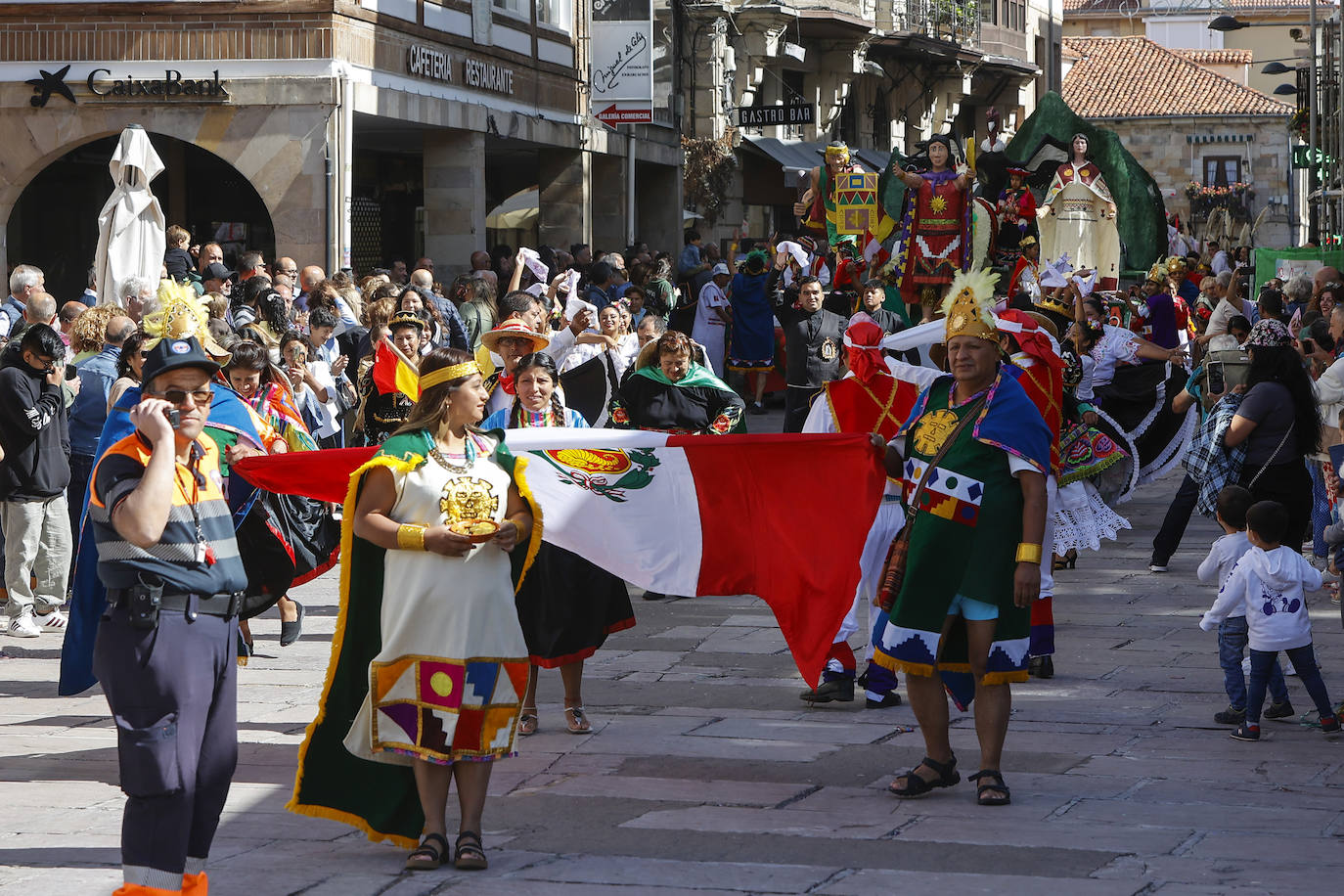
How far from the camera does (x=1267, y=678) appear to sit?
7711mm

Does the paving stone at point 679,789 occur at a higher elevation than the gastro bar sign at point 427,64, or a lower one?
lower

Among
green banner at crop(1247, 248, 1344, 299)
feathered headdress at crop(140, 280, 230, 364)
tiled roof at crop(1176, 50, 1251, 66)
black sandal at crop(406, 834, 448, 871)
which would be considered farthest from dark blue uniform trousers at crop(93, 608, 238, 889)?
tiled roof at crop(1176, 50, 1251, 66)

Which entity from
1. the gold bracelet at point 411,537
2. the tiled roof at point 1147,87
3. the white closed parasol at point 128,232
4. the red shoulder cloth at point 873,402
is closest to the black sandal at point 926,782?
the gold bracelet at point 411,537

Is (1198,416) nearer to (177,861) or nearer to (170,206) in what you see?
(177,861)

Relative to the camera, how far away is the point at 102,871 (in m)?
5.88

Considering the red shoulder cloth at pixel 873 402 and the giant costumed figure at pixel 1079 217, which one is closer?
the red shoulder cloth at pixel 873 402

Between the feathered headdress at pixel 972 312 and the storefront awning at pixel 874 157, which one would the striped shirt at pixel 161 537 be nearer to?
the feathered headdress at pixel 972 312

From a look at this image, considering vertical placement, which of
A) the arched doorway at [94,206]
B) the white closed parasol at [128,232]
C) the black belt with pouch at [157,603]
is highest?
the arched doorway at [94,206]

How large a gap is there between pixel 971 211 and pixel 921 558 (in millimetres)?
11520

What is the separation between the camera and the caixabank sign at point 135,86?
67.5ft

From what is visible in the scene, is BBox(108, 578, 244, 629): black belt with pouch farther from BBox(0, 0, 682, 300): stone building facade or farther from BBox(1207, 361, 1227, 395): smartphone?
BBox(0, 0, 682, 300): stone building facade

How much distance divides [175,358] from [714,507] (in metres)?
2.75

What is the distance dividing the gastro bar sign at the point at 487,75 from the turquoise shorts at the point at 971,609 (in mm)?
18899

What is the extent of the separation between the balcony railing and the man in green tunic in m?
36.5
